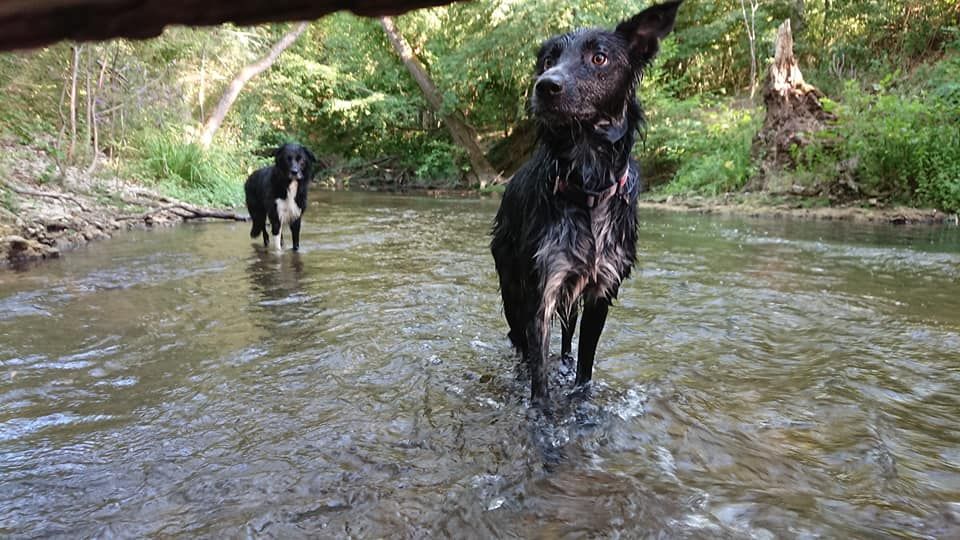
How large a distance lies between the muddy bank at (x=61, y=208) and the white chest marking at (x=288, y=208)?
8.30 ft

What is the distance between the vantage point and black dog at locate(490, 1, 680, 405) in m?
2.78

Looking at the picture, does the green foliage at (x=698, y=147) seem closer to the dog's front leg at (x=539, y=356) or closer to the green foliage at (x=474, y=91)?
the green foliage at (x=474, y=91)

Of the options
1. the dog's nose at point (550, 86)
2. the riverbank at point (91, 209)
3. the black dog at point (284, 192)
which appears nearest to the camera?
the dog's nose at point (550, 86)

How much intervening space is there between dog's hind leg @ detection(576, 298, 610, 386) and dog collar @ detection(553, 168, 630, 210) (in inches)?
20.2

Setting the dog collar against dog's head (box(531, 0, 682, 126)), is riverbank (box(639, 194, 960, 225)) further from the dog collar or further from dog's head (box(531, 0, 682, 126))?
the dog collar

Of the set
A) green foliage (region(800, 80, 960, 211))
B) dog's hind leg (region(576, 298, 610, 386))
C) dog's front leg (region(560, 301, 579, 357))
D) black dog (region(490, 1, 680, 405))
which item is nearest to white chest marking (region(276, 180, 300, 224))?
dog's front leg (region(560, 301, 579, 357))

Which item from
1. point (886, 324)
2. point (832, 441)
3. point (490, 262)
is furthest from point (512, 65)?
point (832, 441)

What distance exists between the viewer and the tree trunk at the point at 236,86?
16.2 m

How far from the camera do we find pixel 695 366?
11.2 ft

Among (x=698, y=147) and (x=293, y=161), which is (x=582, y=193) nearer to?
(x=293, y=161)

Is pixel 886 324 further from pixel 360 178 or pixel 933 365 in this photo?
pixel 360 178

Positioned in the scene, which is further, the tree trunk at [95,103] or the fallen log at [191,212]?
the fallen log at [191,212]

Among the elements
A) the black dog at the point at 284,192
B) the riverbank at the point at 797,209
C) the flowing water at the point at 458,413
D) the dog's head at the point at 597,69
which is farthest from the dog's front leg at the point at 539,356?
the riverbank at the point at 797,209

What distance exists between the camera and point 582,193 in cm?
282
